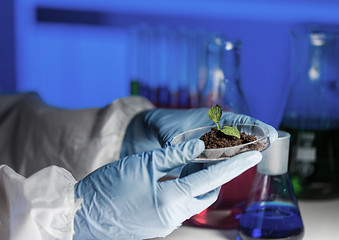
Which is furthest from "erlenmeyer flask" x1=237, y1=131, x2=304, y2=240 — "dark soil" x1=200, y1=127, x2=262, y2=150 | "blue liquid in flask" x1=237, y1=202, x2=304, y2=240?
"dark soil" x1=200, y1=127, x2=262, y2=150

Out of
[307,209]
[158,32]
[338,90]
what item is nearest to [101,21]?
[158,32]

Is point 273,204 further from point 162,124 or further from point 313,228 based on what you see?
point 162,124

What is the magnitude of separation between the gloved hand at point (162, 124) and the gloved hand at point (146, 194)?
0.13m

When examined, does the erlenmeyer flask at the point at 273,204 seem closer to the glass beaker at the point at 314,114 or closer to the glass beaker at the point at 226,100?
the glass beaker at the point at 226,100

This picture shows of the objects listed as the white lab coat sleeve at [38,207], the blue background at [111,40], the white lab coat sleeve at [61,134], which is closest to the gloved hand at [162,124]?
the white lab coat sleeve at [61,134]

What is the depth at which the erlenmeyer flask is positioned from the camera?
84 cm

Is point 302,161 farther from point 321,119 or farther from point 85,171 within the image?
point 85,171

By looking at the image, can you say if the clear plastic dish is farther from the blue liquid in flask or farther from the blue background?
the blue background

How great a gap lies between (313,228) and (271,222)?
21cm

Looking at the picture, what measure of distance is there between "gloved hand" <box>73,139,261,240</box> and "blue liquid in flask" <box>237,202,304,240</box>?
0.09 meters

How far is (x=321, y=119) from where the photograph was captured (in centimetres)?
116

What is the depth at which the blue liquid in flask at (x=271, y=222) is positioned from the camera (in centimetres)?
83

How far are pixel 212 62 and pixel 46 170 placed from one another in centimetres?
50

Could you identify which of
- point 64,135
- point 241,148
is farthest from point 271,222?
point 64,135
